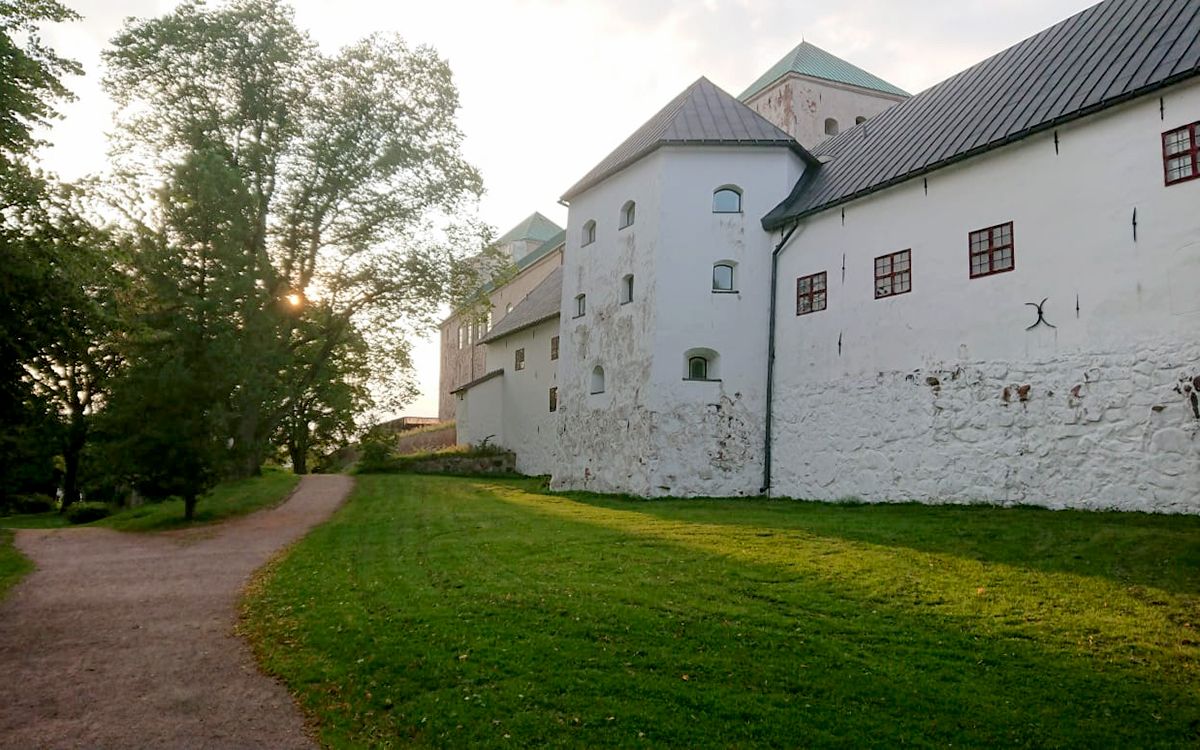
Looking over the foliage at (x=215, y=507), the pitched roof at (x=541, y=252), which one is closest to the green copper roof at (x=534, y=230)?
the pitched roof at (x=541, y=252)

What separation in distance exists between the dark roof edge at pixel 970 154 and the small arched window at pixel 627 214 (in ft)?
12.8

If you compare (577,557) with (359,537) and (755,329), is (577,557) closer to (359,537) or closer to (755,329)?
(359,537)

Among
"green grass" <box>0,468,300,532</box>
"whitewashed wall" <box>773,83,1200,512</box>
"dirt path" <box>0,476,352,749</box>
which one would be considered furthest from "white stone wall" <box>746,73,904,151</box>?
"dirt path" <box>0,476,352,749</box>

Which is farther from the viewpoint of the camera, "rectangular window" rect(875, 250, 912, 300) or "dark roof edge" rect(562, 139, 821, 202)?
"dark roof edge" rect(562, 139, 821, 202)

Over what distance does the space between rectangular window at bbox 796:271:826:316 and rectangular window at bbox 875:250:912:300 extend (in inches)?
64.7

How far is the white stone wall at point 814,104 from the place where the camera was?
34.3 meters

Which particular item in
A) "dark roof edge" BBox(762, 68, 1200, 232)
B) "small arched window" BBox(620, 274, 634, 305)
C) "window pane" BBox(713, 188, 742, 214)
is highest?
"window pane" BBox(713, 188, 742, 214)

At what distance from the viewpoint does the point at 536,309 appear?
3575 centimetres

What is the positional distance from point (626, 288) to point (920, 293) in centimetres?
843

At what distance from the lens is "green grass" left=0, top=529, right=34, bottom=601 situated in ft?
36.8

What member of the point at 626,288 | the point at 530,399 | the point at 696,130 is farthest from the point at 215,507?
the point at 696,130

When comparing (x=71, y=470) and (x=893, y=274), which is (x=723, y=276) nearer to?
(x=893, y=274)

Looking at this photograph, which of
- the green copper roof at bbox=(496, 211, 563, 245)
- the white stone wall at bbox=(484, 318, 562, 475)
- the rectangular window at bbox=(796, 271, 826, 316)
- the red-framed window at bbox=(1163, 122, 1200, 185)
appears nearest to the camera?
the red-framed window at bbox=(1163, 122, 1200, 185)

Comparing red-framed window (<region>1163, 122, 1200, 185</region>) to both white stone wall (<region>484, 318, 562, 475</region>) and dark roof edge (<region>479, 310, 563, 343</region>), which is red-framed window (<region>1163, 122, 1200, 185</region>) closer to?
dark roof edge (<region>479, 310, 563, 343</region>)
